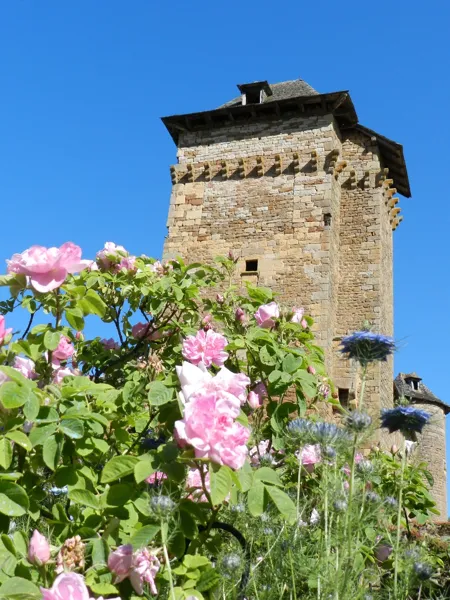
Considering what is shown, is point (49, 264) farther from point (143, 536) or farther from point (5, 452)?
point (143, 536)

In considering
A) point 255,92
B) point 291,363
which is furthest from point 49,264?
point 255,92

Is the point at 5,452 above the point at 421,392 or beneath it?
beneath

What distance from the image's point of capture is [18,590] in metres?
1.44

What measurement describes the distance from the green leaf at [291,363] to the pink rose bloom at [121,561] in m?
1.62

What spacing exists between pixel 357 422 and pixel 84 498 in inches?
29.6

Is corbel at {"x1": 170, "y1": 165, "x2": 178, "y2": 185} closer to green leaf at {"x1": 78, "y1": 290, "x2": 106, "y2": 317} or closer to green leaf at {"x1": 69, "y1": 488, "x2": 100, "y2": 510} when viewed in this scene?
green leaf at {"x1": 78, "y1": 290, "x2": 106, "y2": 317}

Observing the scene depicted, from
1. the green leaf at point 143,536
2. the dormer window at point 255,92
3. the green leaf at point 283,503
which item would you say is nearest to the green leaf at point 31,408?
the green leaf at point 143,536

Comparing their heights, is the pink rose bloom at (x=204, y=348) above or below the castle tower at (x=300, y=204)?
below

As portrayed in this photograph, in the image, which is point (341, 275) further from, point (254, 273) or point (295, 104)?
point (295, 104)

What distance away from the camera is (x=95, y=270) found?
449 centimetres

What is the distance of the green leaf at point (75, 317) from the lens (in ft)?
7.89

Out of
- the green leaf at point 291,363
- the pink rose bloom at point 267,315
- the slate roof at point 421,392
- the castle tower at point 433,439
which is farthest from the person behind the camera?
the slate roof at point 421,392

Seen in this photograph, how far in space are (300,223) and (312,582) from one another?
11823 mm

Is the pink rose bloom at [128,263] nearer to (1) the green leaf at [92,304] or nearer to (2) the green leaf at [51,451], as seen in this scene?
(1) the green leaf at [92,304]
